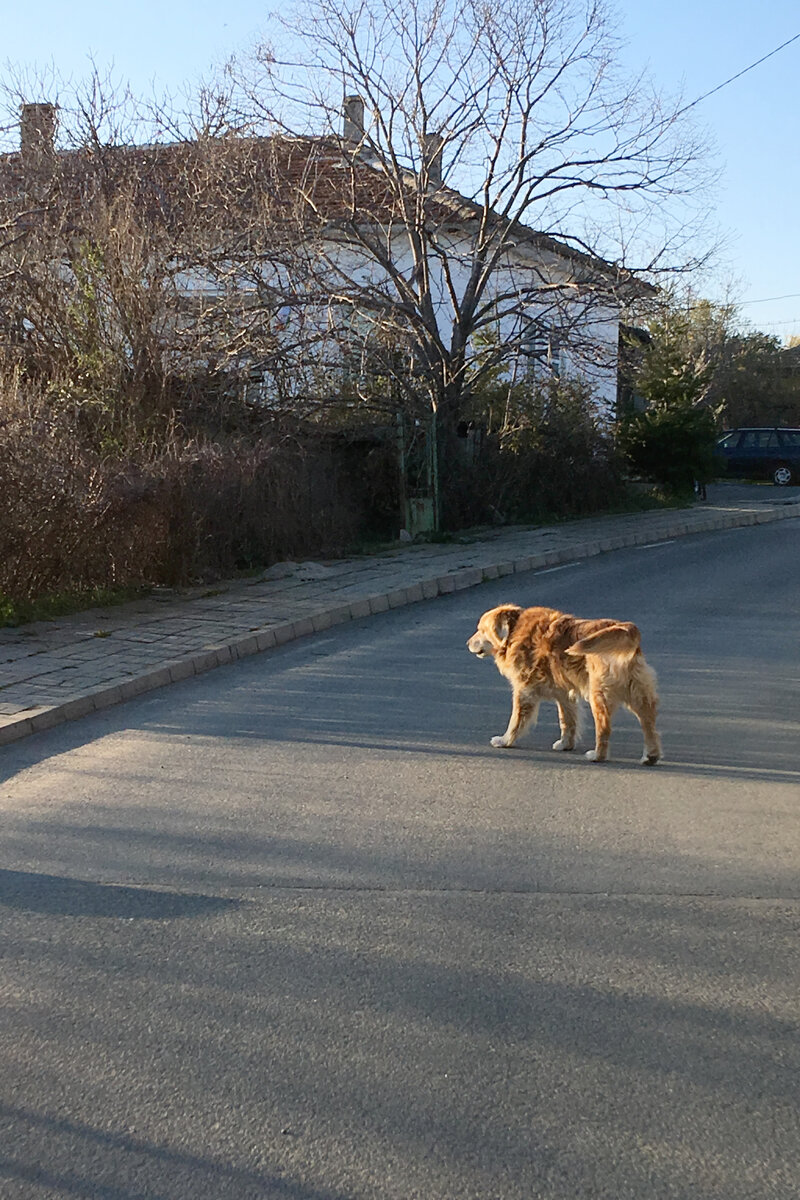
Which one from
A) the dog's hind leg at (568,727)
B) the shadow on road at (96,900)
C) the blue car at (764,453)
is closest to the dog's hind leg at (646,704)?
the dog's hind leg at (568,727)

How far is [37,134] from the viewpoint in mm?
22812

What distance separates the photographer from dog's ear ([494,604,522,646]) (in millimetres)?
7594

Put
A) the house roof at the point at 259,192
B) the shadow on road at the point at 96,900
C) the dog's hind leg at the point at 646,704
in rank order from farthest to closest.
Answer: the house roof at the point at 259,192, the dog's hind leg at the point at 646,704, the shadow on road at the point at 96,900

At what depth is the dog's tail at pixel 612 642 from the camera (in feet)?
22.0

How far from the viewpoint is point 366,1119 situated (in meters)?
3.27

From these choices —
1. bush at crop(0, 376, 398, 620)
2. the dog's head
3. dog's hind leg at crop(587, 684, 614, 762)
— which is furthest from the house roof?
dog's hind leg at crop(587, 684, 614, 762)

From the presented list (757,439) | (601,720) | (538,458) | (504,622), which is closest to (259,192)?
(538,458)

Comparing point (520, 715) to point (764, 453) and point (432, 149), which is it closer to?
point (432, 149)

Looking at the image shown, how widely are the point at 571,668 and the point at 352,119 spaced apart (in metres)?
14.9

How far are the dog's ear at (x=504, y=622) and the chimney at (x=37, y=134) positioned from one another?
714 inches

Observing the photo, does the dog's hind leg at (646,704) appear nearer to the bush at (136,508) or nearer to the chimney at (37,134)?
the bush at (136,508)

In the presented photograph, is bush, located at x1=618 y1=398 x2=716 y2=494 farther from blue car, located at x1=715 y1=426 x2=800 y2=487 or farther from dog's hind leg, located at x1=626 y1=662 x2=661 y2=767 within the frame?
dog's hind leg, located at x1=626 y1=662 x2=661 y2=767

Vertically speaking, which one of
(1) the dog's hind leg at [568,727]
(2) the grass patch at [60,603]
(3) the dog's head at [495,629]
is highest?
(3) the dog's head at [495,629]

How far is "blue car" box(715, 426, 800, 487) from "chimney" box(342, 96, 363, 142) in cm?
1959
